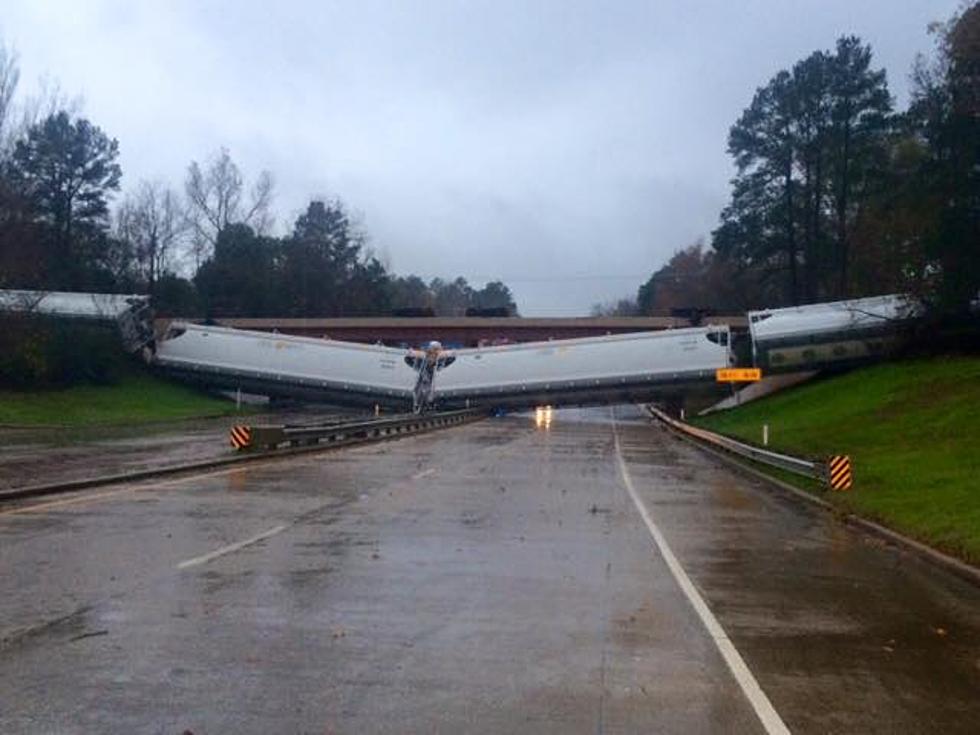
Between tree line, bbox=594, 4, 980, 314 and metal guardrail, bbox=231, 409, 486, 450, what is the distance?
23.6 metres

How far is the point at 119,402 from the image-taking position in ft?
214

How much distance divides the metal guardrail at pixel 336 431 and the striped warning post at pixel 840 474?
15706mm

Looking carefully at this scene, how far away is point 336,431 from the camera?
40844mm

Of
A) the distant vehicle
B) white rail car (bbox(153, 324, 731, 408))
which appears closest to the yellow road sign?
white rail car (bbox(153, 324, 731, 408))

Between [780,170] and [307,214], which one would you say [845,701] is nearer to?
[780,170]

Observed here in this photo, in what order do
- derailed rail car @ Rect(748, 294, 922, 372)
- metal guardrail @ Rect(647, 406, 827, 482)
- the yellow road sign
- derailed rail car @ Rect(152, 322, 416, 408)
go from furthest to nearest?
derailed rail car @ Rect(152, 322, 416, 408) < the yellow road sign < derailed rail car @ Rect(748, 294, 922, 372) < metal guardrail @ Rect(647, 406, 827, 482)

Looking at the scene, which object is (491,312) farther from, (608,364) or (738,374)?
(738,374)

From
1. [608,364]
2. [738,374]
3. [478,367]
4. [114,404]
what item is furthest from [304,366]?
[738,374]

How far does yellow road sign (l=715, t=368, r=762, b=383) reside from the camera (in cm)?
6281

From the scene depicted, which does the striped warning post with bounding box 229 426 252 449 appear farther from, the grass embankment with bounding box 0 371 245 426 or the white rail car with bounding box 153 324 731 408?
the white rail car with bounding box 153 324 731 408

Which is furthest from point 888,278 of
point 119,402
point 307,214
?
point 307,214

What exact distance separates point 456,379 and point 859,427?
32.9m

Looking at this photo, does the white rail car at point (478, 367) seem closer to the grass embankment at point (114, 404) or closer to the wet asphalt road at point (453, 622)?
the grass embankment at point (114, 404)

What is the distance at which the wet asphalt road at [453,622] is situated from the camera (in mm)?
7250
